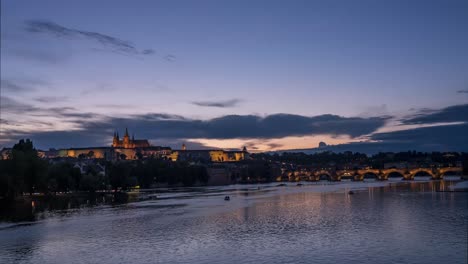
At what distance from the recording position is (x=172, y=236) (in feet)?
95.3

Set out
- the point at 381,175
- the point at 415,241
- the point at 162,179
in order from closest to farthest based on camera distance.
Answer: the point at 415,241 → the point at 162,179 → the point at 381,175

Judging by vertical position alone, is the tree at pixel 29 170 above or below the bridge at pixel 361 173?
above

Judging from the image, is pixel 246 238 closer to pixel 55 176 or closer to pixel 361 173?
pixel 55 176

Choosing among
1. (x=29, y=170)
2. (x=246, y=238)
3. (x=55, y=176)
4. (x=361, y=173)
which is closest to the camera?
(x=246, y=238)

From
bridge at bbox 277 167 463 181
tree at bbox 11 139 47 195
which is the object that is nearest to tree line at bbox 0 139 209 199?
tree at bbox 11 139 47 195

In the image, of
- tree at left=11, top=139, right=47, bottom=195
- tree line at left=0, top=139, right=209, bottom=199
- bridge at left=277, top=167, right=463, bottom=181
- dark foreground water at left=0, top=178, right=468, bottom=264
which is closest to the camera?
dark foreground water at left=0, top=178, right=468, bottom=264

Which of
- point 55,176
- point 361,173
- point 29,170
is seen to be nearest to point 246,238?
point 29,170

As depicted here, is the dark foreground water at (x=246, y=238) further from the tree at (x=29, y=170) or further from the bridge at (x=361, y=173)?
the bridge at (x=361, y=173)

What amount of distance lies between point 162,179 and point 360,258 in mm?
102745

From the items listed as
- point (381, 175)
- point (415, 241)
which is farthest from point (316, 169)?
point (415, 241)

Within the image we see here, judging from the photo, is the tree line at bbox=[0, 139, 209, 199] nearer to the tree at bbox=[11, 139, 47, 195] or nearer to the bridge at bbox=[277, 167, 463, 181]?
the tree at bbox=[11, 139, 47, 195]

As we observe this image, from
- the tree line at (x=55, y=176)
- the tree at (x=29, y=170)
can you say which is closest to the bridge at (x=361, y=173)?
the tree line at (x=55, y=176)

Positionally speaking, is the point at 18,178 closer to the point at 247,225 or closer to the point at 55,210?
the point at 55,210

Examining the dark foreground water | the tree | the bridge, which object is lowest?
the dark foreground water
